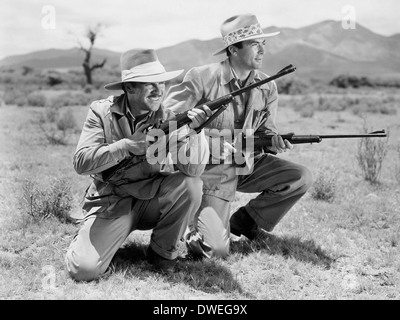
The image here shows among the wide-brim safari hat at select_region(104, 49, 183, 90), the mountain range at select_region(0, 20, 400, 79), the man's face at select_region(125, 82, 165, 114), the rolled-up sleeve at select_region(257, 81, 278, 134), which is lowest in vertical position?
the mountain range at select_region(0, 20, 400, 79)

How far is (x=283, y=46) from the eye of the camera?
504 ft

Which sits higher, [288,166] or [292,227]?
A: [288,166]

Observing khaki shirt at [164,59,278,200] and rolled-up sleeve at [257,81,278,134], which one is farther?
rolled-up sleeve at [257,81,278,134]

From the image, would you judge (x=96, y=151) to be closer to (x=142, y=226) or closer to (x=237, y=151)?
(x=142, y=226)

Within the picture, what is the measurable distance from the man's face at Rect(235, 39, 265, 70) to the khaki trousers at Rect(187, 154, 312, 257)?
0.95 meters

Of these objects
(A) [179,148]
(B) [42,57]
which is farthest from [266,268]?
(B) [42,57]

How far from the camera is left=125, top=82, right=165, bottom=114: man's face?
14.2ft

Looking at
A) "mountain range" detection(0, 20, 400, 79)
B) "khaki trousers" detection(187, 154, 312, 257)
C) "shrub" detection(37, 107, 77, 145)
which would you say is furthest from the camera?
"mountain range" detection(0, 20, 400, 79)

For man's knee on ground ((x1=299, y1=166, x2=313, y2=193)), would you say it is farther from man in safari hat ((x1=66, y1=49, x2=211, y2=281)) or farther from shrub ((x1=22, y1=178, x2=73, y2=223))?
shrub ((x1=22, y1=178, x2=73, y2=223))

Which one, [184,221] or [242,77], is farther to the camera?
[242,77]

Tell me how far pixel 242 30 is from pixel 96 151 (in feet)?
6.31

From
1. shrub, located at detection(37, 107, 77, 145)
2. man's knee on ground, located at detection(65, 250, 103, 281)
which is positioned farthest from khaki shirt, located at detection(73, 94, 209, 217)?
shrub, located at detection(37, 107, 77, 145)

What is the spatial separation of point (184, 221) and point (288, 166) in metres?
1.36

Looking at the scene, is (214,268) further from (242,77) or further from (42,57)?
(42,57)
